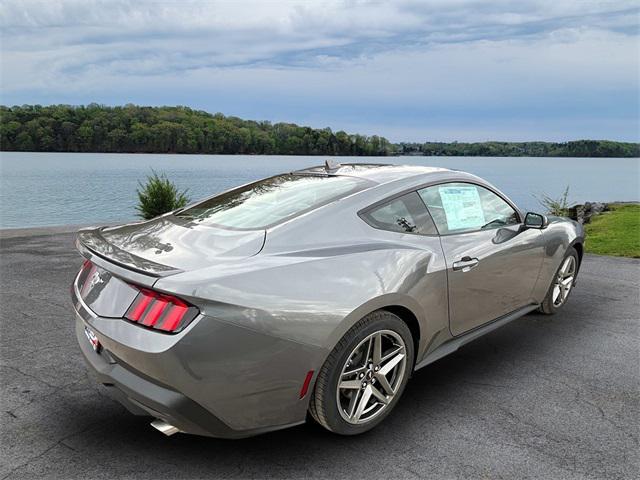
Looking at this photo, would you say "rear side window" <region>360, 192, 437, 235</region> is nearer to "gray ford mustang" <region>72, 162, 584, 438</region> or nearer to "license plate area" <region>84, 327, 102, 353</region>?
"gray ford mustang" <region>72, 162, 584, 438</region>

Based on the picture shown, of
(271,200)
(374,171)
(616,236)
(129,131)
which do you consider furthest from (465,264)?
(129,131)

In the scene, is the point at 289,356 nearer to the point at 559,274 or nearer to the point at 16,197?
the point at 559,274

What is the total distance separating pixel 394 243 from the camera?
3043 millimetres

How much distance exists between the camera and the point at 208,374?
2277 millimetres

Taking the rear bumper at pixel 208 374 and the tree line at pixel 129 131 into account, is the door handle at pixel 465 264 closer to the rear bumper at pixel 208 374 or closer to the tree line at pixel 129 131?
the rear bumper at pixel 208 374

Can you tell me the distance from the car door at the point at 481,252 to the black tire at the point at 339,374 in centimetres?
66

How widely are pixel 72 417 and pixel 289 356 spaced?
5.13 ft

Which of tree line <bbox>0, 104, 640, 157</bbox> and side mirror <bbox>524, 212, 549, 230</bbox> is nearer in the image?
side mirror <bbox>524, 212, 549, 230</bbox>

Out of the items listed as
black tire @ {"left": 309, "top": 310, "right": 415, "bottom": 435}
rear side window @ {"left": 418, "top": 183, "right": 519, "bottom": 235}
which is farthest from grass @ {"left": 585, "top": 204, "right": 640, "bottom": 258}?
black tire @ {"left": 309, "top": 310, "right": 415, "bottom": 435}

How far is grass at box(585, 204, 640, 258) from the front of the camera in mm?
8802

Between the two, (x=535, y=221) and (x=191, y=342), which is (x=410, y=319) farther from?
(x=535, y=221)

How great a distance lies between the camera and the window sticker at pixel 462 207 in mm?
3553

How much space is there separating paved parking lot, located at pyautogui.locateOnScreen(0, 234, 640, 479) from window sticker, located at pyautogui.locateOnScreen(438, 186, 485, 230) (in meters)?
1.11

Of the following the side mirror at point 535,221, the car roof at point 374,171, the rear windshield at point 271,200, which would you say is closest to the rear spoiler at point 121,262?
Answer: the rear windshield at point 271,200
